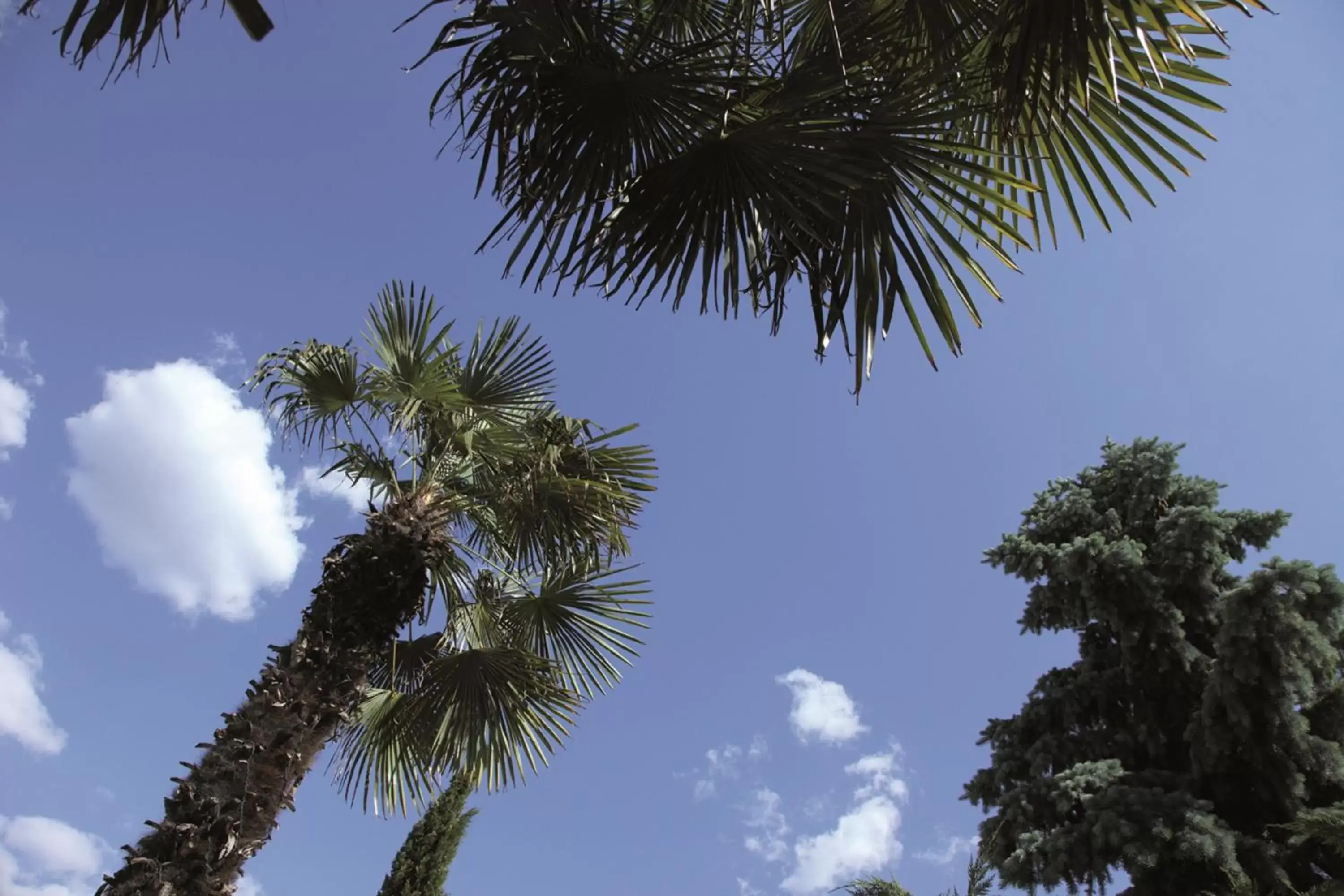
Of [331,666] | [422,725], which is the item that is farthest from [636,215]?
[422,725]

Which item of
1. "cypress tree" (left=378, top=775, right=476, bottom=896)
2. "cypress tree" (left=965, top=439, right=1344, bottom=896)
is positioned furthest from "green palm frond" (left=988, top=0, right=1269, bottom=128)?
"cypress tree" (left=378, top=775, right=476, bottom=896)

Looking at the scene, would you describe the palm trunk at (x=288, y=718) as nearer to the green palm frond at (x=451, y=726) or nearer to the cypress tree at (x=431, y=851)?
the green palm frond at (x=451, y=726)

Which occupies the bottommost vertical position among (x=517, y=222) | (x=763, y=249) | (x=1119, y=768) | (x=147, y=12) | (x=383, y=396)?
(x=147, y=12)

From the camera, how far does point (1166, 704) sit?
11234 mm

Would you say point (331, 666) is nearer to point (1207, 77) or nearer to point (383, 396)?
point (383, 396)

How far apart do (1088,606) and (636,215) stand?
10153mm

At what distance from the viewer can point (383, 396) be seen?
5914 millimetres

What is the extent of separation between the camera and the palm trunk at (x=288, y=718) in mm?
3809

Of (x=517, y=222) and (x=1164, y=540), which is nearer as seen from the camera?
(x=517, y=222)

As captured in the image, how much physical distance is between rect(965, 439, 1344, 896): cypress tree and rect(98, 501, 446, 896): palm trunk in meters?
6.88

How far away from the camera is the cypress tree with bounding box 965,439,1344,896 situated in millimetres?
9055

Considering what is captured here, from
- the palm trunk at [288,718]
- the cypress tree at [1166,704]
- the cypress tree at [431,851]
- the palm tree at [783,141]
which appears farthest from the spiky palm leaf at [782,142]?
the cypress tree at [431,851]

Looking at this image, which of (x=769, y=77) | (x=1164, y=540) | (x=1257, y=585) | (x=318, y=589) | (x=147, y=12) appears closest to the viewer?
(x=147, y=12)

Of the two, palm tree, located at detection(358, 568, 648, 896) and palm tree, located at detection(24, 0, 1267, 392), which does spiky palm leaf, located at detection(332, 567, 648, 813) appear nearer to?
palm tree, located at detection(358, 568, 648, 896)
